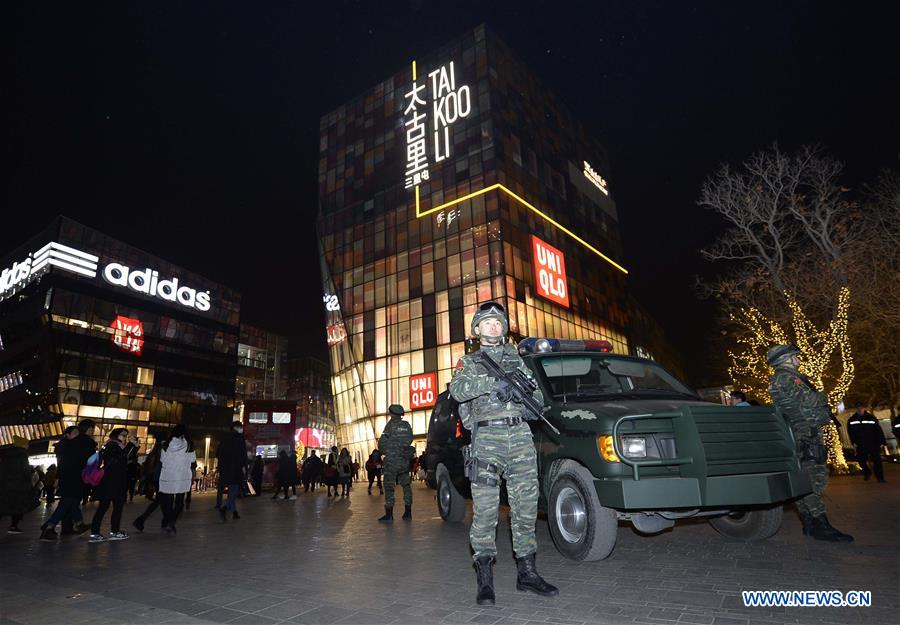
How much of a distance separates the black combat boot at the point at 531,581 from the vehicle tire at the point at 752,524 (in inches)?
106

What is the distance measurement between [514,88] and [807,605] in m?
46.1

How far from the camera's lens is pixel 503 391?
4168mm

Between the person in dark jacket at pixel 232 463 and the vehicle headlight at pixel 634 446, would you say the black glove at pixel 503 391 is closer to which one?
the vehicle headlight at pixel 634 446

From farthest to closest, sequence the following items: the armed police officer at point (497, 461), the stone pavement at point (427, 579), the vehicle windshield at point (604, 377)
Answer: the vehicle windshield at point (604, 377) < the armed police officer at point (497, 461) < the stone pavement at point (427, 579)

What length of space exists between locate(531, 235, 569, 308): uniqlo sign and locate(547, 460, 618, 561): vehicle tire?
33.5m

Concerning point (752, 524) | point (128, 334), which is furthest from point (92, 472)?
point (128, 334)

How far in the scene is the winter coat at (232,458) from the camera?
1102 cm

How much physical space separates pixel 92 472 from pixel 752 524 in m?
9.78

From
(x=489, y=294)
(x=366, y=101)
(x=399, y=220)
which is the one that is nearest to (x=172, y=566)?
(x=489, y=294)

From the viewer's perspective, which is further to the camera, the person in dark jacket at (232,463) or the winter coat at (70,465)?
the person in dark jacket at (232,463)

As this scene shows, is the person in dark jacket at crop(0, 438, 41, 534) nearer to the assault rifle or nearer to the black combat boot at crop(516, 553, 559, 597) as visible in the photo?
the assault rifle

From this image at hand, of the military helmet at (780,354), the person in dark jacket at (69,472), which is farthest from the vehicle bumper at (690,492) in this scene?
the person in dark jacket at (69,472)

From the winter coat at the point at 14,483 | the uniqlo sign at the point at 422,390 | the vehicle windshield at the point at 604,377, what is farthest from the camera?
the uniqlo sign at the point at 422,390

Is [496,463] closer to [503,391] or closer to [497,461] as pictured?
[497,461]
